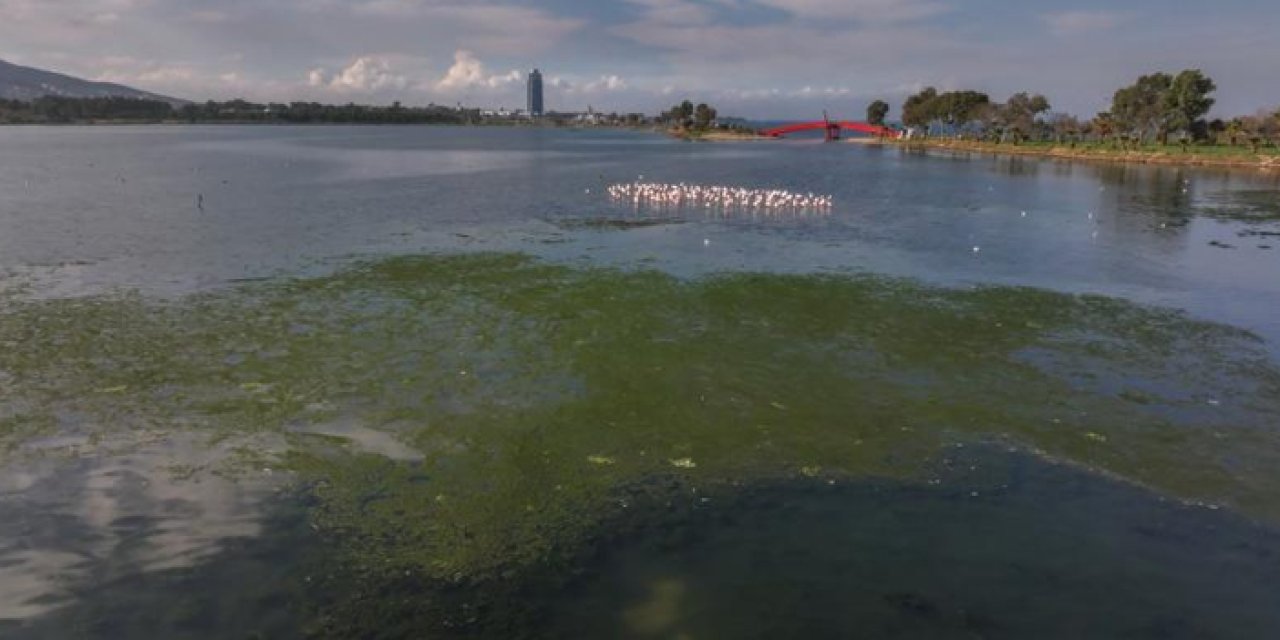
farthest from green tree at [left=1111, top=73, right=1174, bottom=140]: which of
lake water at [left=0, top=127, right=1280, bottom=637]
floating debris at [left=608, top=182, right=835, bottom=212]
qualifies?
lake water at [left=0, top=127, right=1280, bottom=637]

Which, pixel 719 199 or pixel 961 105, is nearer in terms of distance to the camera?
pixel 719 199

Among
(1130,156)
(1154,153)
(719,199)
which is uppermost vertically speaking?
(1154,153)

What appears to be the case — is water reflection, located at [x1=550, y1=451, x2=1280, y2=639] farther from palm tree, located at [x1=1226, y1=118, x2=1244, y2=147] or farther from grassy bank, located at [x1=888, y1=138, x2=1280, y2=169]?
palm tree, located at [x1=1226, y1=118, x2=1244, y2=147]

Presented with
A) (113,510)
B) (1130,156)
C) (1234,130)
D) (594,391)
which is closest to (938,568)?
(594,391)

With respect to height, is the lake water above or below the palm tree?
below

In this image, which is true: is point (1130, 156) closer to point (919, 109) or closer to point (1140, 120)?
point (1140, 120)

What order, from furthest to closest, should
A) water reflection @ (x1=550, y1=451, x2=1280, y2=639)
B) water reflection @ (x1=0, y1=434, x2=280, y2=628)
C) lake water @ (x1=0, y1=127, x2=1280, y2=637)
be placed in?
1. water reflection @ (x1=0, y1=434, x2=280, y2=628)
2. lake water @ (x1=0, y1=127, x2=1280, y2=637)
3. water reflection @ (x1=550, y1=451, x2=1280, y2=639)

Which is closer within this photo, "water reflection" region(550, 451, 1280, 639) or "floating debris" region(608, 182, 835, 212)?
"water reflection" region(550, 451, 1280, 639)

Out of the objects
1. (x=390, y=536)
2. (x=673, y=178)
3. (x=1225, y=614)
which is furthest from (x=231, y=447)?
(x=673, y=178)
